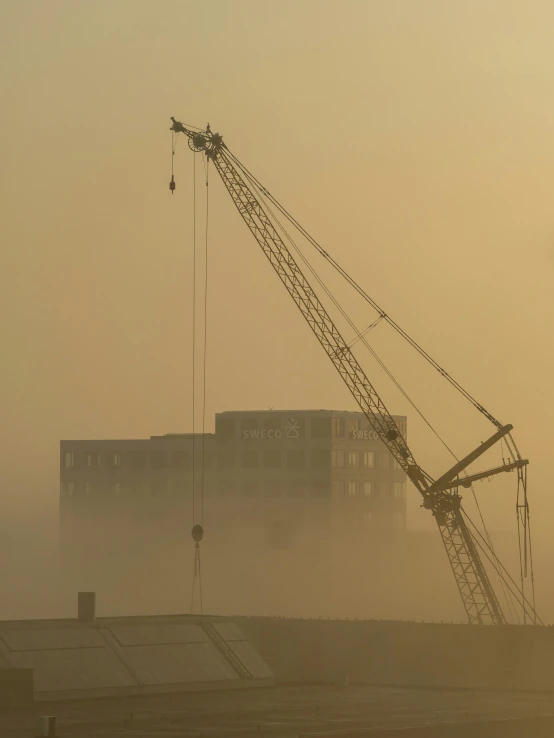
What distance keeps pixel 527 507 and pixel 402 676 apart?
25.3 m

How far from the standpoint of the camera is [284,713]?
7538cm

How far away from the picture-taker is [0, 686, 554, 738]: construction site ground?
2623 inches

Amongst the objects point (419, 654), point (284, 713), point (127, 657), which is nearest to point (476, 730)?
point (284, 713)

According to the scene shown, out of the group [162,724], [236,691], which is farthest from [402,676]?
[162,724]

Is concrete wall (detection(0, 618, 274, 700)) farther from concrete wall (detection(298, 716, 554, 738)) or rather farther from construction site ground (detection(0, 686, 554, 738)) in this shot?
concrete wall (detection(298, 716, 554, 738))

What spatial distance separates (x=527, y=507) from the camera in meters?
127

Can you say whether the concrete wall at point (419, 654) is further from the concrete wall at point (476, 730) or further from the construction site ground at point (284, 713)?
the concrete wall at point (476, 730)

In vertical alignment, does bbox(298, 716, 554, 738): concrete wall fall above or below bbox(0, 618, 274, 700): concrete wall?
below

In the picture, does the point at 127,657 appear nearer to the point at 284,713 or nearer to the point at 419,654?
the point at 284,713

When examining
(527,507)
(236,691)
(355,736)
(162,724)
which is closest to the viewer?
(355,736)

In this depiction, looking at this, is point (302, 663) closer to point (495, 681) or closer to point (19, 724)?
point (495, 681)

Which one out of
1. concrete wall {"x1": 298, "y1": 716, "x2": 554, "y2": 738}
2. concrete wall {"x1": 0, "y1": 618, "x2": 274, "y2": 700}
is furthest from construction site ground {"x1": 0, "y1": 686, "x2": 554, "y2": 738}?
concrete wall {"x1": 0, "y1": 618, "x2": 274, "y2": 700}

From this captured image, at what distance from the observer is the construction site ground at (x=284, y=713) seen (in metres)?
66.6

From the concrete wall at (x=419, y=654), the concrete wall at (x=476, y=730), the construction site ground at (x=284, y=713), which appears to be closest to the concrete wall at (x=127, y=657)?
the construction site ground at (x=284, y=713)
